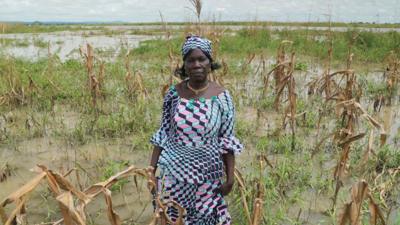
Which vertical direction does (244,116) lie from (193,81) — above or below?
below

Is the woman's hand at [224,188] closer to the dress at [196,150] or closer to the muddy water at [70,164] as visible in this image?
the dress at [196,150]

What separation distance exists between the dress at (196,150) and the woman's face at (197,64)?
11 cm

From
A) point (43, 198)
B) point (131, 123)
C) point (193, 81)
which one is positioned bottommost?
point (43, 198)

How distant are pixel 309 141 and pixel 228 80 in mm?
2807

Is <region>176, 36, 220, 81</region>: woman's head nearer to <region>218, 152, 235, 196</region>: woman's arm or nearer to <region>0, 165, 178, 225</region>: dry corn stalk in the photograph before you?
<region>218, 152, 235, 196</region>: woman's arm

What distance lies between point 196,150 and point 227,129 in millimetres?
182

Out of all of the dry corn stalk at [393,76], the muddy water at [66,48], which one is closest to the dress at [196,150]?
the dry corn stalk at [393,76]

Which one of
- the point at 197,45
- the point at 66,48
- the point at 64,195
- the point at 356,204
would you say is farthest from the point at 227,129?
the point at 66,48

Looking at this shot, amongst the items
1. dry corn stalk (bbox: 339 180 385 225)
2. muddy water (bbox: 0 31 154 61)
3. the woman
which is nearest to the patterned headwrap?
the woman

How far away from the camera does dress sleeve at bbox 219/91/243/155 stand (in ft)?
6.00

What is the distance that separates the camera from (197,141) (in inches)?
71.5

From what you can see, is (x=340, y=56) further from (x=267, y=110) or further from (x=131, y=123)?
(x=131, y=123)

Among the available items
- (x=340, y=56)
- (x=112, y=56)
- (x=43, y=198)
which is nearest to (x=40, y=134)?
(x=43, y=198)

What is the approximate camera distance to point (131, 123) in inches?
161
